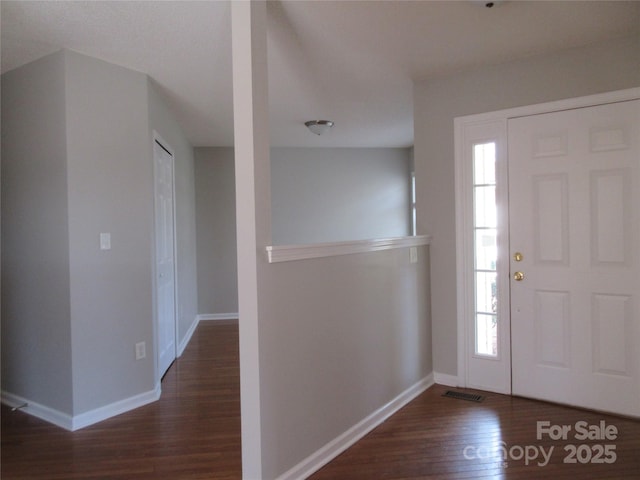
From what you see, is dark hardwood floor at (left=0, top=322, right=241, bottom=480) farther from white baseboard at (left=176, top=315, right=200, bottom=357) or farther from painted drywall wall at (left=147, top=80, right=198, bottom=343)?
painted drywall wall at (left=147, top=80, right=198, bottom=343)

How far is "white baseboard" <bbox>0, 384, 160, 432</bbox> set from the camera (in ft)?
8.87

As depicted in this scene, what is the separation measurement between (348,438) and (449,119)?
230cm

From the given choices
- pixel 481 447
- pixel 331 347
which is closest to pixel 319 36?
pixel 331 347

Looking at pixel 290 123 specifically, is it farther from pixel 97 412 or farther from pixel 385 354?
pixel 97 412

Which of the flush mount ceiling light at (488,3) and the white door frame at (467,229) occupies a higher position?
the flush mount ceiling light at (488,3)

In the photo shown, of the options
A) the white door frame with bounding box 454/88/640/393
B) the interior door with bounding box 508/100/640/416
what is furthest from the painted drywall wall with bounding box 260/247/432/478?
the interior door with bounding box 508/100/640/416

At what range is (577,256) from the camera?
2.79m

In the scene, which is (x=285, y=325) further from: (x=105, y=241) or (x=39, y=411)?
(x=39, y=411)

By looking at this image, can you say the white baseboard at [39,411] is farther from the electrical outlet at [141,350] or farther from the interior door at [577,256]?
the interior door at [577,256]

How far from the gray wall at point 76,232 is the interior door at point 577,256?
2625 mm

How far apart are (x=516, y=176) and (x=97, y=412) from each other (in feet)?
10.5

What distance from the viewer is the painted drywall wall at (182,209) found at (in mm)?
3602

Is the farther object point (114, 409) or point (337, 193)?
point (337, 193)

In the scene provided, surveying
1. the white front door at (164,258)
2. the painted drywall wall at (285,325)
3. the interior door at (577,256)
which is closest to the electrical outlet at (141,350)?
the white front door at (164,258)
